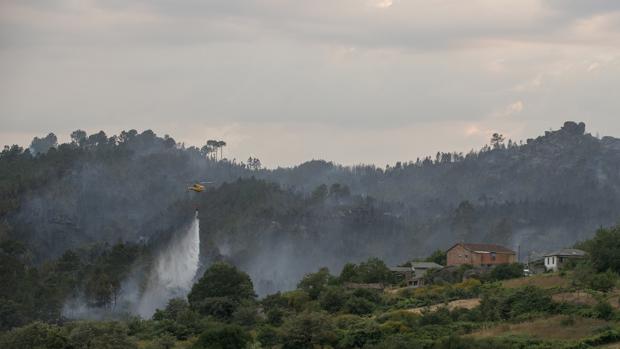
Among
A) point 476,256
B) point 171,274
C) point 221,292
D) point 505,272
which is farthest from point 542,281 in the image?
point 171,274

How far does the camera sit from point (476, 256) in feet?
350

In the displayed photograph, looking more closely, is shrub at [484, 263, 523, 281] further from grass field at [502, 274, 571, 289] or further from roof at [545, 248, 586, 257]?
roof at [545, 248, 586, 257]

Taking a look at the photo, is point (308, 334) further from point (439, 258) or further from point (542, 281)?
point (439, 258)

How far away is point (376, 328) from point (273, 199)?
127510 mm

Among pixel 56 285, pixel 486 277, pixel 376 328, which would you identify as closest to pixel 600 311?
pixel 376 328

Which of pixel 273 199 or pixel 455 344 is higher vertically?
pixel 273 199

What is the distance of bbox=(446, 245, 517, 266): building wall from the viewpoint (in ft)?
350

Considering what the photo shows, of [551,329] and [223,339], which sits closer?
[551,329]

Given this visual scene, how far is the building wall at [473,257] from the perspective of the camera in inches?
4198

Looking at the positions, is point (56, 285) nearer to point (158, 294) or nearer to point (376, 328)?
point (158, 294)

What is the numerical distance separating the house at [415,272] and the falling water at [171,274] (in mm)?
28739

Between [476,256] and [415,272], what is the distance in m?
5.74

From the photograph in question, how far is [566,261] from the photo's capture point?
96438mm

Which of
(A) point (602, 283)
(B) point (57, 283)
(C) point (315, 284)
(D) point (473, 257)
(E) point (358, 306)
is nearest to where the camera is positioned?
(A) point (602, 283)
